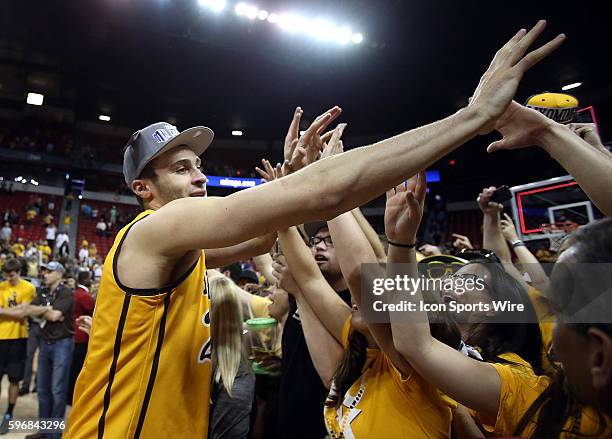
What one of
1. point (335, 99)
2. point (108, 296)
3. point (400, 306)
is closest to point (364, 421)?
point (400, 306)

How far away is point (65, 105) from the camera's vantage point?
20.3 metres

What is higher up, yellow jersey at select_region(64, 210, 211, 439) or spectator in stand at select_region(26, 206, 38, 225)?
spectator in stand at select_region(26, 206, 38, 225)

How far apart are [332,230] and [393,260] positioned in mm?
455

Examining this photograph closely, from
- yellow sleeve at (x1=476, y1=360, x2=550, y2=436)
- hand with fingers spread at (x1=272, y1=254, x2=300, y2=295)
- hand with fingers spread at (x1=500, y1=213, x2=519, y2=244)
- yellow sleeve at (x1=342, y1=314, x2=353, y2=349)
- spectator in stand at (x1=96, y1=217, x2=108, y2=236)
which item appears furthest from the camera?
spectator in stand at (x1=96, y1=217, x2=108, y2=236)

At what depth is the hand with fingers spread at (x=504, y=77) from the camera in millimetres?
1227

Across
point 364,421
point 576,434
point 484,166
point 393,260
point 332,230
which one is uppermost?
point 484,166

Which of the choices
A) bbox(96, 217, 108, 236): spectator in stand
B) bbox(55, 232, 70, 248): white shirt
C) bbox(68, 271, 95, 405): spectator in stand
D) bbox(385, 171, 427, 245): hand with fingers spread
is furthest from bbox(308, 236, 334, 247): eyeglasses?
bbox(96, 217, 108, 236): spectator in stand

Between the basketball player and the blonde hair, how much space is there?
103 centimetres

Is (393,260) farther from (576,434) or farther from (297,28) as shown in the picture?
(297,28)

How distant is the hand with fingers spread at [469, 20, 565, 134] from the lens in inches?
48.3

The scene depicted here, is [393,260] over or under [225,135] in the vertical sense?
under

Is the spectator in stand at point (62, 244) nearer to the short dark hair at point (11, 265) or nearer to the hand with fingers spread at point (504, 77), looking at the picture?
the short dark hair at point (11, 265)

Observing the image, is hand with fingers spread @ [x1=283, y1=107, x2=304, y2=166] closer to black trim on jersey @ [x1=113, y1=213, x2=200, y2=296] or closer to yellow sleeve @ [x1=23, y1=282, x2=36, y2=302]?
black trim on jersey @ [x1=113, y1=213, x2=200, y2=296]

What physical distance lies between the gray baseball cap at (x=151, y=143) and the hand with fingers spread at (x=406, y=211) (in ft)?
3.37
